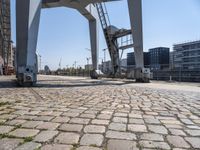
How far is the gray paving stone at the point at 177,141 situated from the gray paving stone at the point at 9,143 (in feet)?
6.71

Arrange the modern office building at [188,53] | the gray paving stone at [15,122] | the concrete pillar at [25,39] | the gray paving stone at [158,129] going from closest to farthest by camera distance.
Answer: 1. the gray paving stone at [158,129]
2. the gray paving stone at [15,122]
3. the concrete pillar at [25,39]
4. the modern office building at [188,53]

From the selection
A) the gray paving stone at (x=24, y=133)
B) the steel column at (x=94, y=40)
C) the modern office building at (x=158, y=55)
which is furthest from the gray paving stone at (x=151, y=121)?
the modern office building at (x=158, y=55)

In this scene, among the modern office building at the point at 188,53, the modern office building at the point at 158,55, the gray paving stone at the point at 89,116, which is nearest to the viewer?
the gray paving stone at the point at 89,116

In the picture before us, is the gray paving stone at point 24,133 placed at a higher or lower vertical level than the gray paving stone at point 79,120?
lower

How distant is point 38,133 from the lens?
3586 mm

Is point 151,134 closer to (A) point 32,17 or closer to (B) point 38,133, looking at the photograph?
(B) point 38,133

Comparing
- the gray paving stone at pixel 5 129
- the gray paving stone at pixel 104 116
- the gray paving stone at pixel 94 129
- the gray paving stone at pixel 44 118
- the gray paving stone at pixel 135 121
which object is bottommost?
the gray paving stone at pixel 135 121

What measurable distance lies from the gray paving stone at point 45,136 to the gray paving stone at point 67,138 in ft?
0.31

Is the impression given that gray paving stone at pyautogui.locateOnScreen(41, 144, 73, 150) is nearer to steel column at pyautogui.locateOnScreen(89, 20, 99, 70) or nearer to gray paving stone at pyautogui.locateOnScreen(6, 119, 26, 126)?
gray paving stone at pyautogui.locateOnScreen(6, 119, 26, 126)

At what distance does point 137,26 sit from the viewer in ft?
63.0

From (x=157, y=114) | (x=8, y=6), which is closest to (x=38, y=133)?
(x=157, y=114)

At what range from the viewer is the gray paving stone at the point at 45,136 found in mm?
3308

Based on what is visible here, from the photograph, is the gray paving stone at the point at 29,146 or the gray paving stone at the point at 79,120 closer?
the gray paving stone at the point at 29,146

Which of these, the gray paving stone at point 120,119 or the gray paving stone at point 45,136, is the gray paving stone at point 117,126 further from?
the gray paving stone at point 45,136
